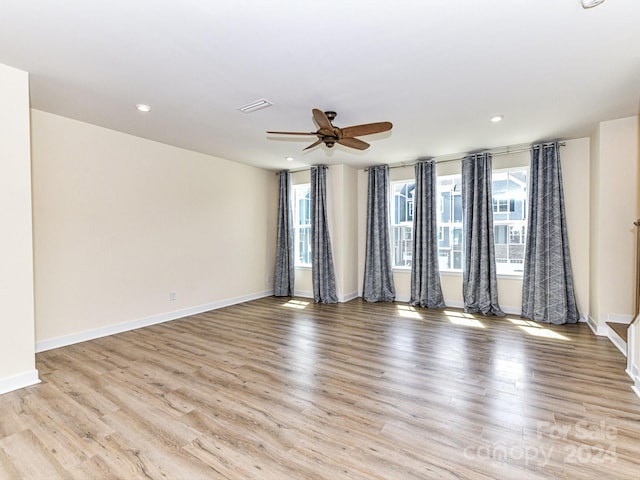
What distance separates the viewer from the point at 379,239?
610 cm

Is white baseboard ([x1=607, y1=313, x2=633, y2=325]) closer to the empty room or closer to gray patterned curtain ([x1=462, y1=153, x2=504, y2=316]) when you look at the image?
the empty room

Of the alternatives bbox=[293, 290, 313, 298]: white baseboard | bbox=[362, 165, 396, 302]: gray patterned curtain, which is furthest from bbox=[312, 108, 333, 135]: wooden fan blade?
bbox=[293, 290, 313, 298]: white baseboard

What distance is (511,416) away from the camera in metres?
2.20

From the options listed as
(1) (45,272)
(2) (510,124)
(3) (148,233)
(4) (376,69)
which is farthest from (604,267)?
(1) (45,272)

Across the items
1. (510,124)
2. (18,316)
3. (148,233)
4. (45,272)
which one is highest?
(510,124)

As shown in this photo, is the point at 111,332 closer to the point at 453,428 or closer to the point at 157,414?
the point at 157,414

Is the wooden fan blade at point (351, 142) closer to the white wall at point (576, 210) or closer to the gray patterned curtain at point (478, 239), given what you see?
the gray patterned curtain at point (478, 239)

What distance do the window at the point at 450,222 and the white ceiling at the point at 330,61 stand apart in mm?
1660

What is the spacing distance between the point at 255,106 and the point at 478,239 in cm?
398

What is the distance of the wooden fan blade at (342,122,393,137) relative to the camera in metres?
3.05

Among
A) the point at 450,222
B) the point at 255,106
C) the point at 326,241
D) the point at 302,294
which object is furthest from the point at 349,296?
the point at 255,106

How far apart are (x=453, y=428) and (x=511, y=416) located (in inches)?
18.7

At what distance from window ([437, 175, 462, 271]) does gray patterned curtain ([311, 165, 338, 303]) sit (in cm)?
202

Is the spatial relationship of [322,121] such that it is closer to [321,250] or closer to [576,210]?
[321,250]
